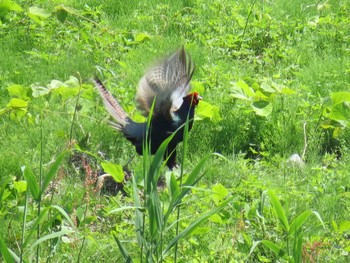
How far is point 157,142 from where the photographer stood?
6.04 meters

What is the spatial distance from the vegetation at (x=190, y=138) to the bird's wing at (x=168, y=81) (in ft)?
0.65

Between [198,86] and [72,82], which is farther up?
[72,82]

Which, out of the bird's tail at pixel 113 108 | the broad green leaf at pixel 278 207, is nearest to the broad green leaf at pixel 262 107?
the bird's tail at pixel 113 108

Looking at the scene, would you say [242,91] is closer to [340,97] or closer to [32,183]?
[340,97]

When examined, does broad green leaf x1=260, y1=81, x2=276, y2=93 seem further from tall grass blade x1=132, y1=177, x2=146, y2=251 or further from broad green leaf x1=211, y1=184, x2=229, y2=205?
tall grass blade x1=132, y1=177, x2=146, y2=251

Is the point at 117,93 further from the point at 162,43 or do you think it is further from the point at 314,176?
the point at 314,176

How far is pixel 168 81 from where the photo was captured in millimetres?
6180

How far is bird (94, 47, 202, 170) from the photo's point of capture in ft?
19.7

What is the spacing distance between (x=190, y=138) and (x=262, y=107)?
0.51 metres

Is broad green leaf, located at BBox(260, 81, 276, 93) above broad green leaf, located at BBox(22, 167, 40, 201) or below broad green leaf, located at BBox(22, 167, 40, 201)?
below

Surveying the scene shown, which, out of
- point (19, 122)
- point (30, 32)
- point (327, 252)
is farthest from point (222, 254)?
point (30, 32)

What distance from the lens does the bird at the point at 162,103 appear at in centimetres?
601

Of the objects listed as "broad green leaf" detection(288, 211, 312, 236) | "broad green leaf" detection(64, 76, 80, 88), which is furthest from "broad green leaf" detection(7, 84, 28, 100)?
"broad green leaf" detection(288, 211, 312, 236)

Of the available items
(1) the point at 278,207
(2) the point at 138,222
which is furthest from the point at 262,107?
(2) the point at 138,222
